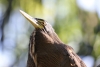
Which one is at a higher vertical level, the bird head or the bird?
the bird head

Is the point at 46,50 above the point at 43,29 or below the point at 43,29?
below

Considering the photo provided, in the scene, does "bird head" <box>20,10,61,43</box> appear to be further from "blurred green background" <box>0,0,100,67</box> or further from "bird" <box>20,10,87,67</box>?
"blurred green background" <box>0,0,100,67</box>

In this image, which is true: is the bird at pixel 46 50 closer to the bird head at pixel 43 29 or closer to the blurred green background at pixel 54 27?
the bird head at pixel 43 29

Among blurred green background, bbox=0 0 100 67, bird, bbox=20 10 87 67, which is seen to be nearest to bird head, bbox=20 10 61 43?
bird, bbox=20 10 87 67

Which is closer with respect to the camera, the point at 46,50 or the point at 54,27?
the point at 46,50

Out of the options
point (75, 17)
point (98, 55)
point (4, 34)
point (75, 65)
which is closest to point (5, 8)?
point (4, 34)

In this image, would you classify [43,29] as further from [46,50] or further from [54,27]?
[54,27]

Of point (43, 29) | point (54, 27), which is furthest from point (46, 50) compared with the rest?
point (54, 27)

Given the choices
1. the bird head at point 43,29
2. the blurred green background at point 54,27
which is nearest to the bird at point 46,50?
the bird head at point 43,29
